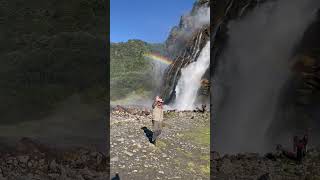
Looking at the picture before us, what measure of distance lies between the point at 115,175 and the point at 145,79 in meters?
22.5

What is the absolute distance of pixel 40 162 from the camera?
5.84 metres

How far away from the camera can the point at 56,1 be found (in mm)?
6172

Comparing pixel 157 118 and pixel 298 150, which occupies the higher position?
pixel 157 118

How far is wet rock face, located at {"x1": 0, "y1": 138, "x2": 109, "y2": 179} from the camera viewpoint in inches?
227

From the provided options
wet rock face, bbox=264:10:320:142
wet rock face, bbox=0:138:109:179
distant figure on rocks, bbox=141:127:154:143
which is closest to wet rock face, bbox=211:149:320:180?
wet rock face, bbox=264:10:320:142

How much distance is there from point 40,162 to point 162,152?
2.16 metres

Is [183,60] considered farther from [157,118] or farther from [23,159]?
[23,159]

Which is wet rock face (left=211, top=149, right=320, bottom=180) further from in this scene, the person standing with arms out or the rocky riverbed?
the person standing with arms out

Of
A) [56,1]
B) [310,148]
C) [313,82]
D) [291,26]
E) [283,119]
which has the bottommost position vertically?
[310,148]

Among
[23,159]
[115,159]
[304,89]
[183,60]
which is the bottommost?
[115,159]

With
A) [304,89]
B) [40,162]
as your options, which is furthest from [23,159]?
[304,89]

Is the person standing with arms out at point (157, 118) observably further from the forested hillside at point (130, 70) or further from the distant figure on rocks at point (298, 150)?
the forested hillside at point (130, 70)

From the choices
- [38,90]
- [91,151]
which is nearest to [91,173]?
[91,151]

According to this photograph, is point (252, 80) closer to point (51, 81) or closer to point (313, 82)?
point (313, 82)
